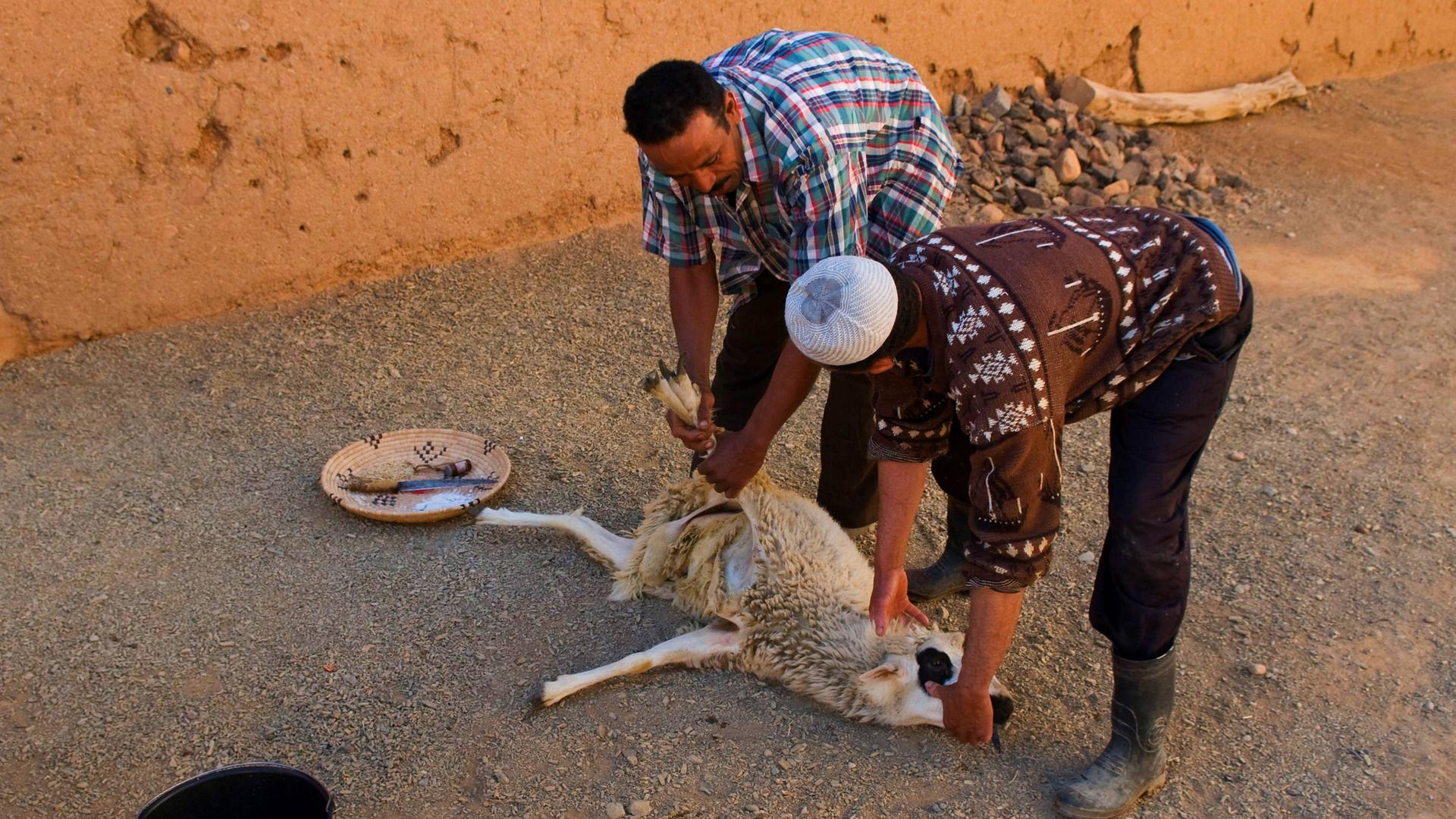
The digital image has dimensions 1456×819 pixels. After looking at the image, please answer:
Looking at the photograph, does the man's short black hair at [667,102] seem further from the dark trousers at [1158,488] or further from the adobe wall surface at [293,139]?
the adobe wall surface at [293,139]

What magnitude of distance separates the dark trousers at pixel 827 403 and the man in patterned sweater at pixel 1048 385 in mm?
943

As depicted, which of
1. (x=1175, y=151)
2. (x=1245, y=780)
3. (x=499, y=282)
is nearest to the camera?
(x=1245, y=780)

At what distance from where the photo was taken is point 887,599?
304 centimetres

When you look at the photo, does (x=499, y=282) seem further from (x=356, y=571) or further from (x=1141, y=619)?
(x=1141, y=619)

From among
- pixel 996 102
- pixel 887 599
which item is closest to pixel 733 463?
pixel 887 599

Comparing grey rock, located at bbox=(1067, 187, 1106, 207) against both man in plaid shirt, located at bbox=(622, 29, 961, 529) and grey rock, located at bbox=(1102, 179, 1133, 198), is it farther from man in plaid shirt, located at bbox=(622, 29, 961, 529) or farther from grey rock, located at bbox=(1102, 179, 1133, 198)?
man in plaid shirt, located at bbox=(622, 29, 961, 529)

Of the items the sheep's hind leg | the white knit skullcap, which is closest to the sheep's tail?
the sheep's hind leg

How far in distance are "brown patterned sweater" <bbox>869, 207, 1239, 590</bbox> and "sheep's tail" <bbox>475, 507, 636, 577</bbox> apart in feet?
4.98

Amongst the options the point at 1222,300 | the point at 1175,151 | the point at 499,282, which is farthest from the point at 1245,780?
the point at 1175,151

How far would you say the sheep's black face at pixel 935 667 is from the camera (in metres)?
3.20

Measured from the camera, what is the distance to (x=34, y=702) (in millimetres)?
3131

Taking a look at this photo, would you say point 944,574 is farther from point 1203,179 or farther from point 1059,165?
point 1203,179

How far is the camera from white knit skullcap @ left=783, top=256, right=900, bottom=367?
2195 mm

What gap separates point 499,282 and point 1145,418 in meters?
3.75
